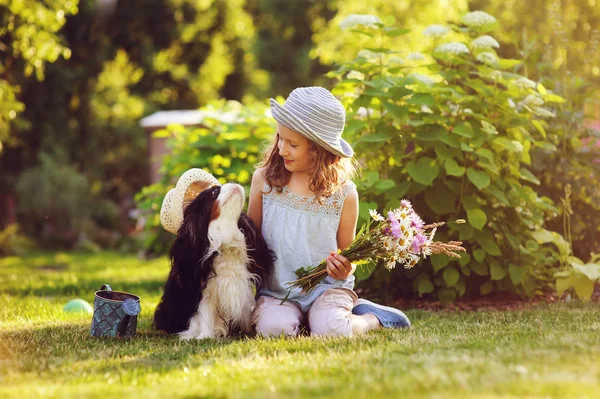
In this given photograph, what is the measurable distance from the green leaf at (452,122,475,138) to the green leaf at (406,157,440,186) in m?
0.26

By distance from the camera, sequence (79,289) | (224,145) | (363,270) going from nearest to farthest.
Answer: (363,270)
(224,145)
(79,289)

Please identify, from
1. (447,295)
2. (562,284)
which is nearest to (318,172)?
(447,295)

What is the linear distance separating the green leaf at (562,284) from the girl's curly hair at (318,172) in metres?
1.69

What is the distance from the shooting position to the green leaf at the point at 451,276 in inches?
193

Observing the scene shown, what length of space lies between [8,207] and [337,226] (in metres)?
11.3

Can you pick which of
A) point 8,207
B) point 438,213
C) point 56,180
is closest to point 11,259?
point 56,180

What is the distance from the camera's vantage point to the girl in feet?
12.6

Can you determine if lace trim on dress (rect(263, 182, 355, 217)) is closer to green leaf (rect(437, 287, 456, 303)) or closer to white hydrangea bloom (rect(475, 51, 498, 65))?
green leaf (rect(437, 287, 456, 303))

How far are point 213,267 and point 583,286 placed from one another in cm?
247

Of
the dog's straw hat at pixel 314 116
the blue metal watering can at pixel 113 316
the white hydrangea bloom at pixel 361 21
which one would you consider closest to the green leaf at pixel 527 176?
the white hydrangea bloom at pixel 361 21

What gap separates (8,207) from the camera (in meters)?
14.1

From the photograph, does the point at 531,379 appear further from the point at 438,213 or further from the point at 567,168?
the point at 567,168

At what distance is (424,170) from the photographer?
4.83m

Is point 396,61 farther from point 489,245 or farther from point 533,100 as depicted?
point 489,245
